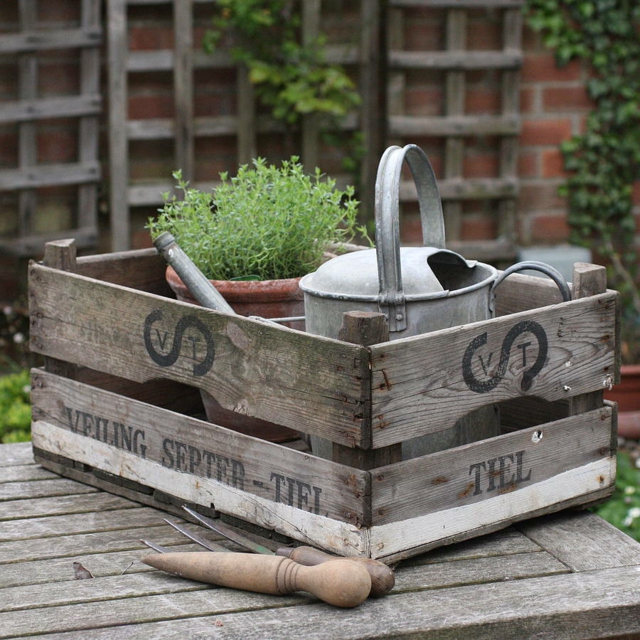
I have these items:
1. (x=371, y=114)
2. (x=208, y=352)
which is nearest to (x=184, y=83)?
(x=371, y=114)

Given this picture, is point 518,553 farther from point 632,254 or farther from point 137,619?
point 632,254

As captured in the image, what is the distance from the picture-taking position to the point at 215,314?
1.70 m

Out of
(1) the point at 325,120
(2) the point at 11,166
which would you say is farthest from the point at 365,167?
(2) the point at 11,166

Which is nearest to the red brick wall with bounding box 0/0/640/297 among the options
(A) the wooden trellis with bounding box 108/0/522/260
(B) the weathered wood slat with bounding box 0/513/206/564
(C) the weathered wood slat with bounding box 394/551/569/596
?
(A) the wooden trellis with bounding box 108/0/522/260

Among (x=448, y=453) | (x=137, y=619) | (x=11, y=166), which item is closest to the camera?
(x=137, y=619)

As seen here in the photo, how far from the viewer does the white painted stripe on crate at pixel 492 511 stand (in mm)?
1567

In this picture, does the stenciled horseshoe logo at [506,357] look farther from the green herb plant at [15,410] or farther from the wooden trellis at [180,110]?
the wooden trellis at [180,110]

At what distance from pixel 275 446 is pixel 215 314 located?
222mm

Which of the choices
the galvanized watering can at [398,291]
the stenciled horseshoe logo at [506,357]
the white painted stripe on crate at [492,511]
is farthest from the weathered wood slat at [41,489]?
the stenciled horseshoe logo at [506,357]

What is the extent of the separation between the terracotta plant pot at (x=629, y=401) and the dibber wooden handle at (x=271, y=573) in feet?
8.02

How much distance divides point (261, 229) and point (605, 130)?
117 inches

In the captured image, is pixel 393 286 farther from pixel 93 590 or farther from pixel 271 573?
pixel 93 590

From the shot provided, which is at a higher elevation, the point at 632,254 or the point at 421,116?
the point at 421,116

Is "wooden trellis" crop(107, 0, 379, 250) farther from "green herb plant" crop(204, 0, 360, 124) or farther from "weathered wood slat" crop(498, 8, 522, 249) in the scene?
"weathered wood slat" crop(498, 8, 522, 249)
